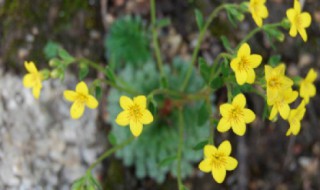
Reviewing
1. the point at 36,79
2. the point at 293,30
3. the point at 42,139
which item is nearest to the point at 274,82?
the point at 293,30

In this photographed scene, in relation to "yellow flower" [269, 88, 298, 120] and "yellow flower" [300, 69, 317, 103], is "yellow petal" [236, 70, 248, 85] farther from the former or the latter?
"yellow flower" [300, 69, 317, 103]

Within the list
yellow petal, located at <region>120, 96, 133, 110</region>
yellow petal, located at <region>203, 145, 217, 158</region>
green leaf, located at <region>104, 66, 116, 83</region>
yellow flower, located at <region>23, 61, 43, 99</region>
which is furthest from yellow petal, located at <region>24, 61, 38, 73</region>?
yellow petal, located at <region>203, 145, 217, 158</region>

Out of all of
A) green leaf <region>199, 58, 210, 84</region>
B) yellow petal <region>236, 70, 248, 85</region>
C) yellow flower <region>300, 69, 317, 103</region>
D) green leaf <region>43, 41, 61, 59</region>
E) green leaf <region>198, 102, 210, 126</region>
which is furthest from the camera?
green leaf <region>43, 41, 61, 59</region>

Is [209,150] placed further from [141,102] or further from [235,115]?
[141,102]

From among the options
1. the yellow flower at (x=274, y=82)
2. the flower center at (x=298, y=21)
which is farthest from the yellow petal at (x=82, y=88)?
the flower center at (x=298, y=21)

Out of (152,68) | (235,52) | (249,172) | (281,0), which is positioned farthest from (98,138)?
(281,0)

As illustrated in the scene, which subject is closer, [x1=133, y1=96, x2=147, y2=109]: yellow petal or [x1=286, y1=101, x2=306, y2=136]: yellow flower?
[x1=133, y1=96, x2=147, y2=109]: yellow petal

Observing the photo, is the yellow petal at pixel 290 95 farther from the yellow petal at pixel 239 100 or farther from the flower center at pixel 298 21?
the flower center at pixel 298 21
